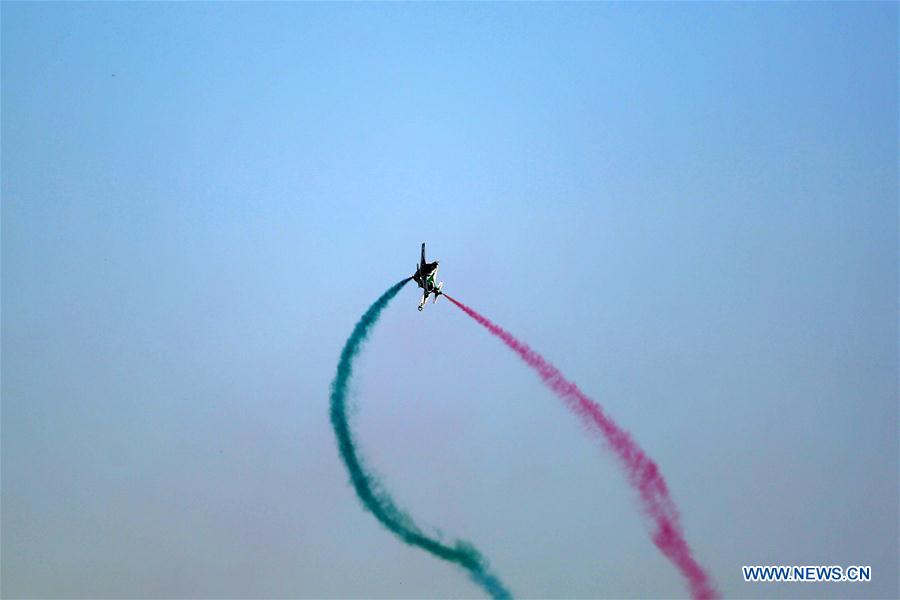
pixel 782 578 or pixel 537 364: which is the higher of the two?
pixel 537 364

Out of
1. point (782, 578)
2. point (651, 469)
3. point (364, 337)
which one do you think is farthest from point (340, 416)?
point (782, 578)

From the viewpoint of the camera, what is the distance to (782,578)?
267 ft

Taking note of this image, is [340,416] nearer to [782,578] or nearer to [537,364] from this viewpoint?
[537,364]

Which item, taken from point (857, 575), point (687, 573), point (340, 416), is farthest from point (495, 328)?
point (857, 575)

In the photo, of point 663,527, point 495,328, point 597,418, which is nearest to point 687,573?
point 663,527

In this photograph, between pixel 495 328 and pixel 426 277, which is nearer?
pixel 426 277

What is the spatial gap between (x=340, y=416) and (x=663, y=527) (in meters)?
17.7

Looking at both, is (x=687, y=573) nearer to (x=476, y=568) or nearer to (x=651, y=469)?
(x=651, y=469)

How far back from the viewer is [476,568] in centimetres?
7881

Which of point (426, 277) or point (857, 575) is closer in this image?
point (426, 277)

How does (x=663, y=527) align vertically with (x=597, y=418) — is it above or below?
below

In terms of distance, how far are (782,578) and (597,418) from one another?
12906 mm

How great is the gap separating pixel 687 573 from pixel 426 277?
802 inches

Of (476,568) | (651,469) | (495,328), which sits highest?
(495,328)
